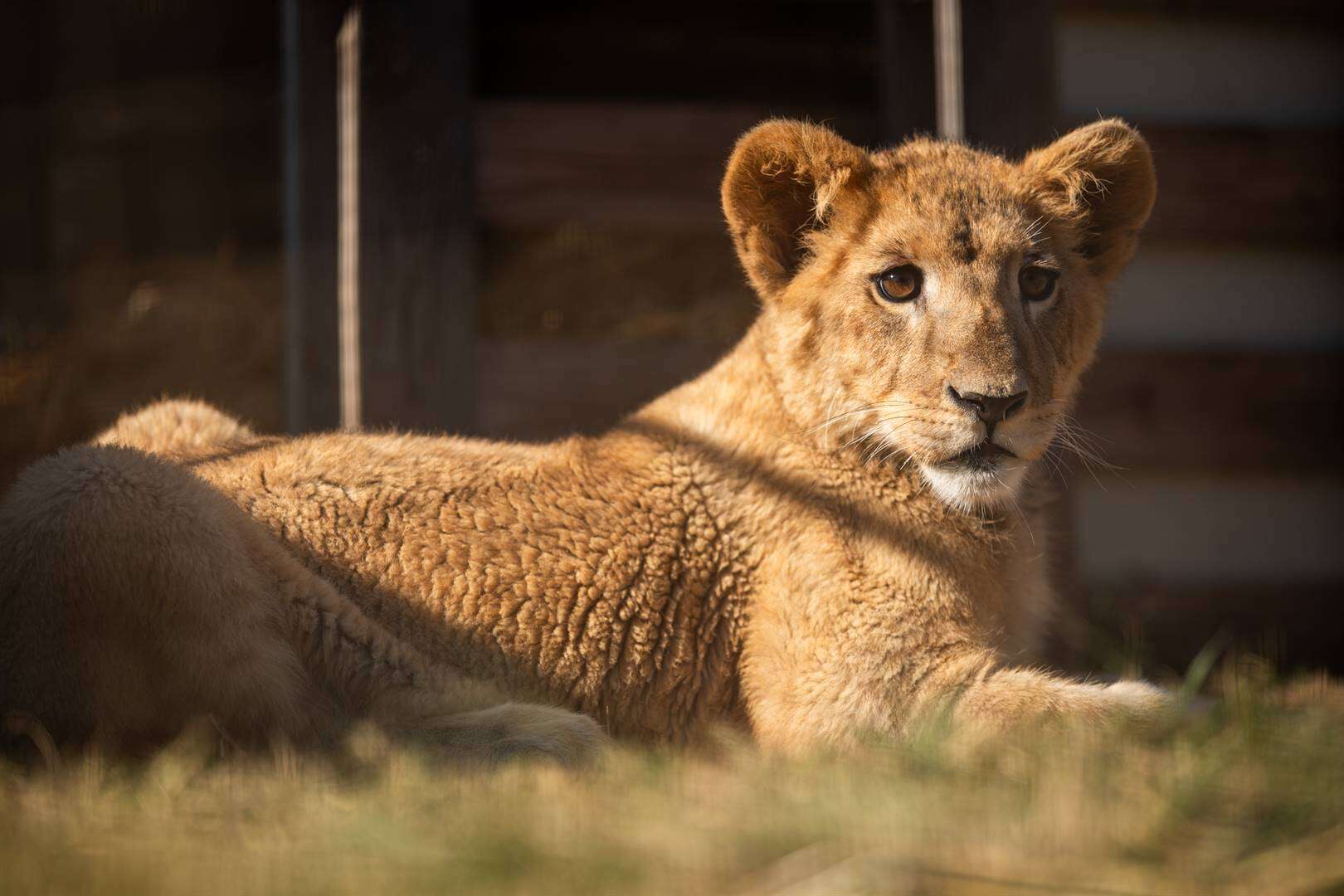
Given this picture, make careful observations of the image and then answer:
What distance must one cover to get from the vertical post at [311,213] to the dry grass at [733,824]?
3255mm

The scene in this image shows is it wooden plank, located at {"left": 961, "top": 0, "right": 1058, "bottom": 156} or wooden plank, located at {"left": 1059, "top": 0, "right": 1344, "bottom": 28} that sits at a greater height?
wooden plank, located at {"left": 1059, "top": 0, "right": 1344, "bottom": 28}

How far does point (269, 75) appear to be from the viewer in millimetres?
8227

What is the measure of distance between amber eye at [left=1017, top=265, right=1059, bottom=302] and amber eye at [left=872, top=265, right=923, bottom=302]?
0.30 m

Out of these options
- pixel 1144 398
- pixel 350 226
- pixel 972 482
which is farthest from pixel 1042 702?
pixel 350 226

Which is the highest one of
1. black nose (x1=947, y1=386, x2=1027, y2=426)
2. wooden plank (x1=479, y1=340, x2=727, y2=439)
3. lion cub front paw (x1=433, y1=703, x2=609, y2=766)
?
black nose (x1=947, y1=386, x2=1027, y2=426)

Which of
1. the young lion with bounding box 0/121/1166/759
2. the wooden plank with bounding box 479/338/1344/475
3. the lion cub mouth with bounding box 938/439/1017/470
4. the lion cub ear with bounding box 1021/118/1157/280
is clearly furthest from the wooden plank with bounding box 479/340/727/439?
the lion cub mouth with bounding box 938/439/1017/470

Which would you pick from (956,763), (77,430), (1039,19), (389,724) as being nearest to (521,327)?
(77,430)

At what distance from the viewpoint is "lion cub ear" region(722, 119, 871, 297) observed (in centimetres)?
373

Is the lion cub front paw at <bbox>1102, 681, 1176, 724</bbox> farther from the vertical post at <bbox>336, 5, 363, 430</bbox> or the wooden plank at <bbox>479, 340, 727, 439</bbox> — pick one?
the vertical post at <bbox>336, 5, 363, 430</bbox>

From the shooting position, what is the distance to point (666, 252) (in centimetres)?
735

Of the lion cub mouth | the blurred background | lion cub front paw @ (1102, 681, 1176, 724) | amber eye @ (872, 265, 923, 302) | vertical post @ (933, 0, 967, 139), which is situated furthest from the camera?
vertical post @ (933, 0, 967, 139)

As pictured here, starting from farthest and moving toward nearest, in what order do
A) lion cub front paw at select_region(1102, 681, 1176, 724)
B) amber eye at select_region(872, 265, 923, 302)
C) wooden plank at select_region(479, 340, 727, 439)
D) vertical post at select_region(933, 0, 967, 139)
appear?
vertical post at select_region(933, 0, 967, 139), wooden plank at select_region(479, 340, 727, 439), amber eye at select_region(872, 265, 923, 302), lion cub front paw at select_region(1102, 681, 1176, 724)

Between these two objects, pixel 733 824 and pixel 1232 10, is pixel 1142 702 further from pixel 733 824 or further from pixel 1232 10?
pixel 1232 10

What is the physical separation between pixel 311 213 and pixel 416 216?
1.18 m
